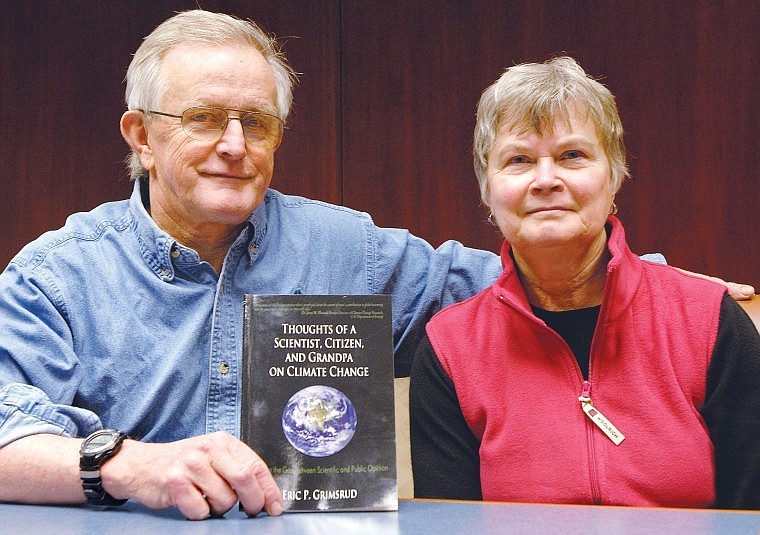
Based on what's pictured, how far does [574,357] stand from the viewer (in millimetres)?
1482

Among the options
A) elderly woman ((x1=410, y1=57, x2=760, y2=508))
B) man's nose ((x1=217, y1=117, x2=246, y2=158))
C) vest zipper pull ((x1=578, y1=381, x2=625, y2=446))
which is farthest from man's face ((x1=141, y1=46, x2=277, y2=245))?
vest zipper pull ((x1=578, y1=381, x2=625, y2=446))

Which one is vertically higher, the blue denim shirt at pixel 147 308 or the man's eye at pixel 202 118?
the man's eye at pixel 202 118

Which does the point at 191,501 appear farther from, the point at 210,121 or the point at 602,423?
the point at 210,121

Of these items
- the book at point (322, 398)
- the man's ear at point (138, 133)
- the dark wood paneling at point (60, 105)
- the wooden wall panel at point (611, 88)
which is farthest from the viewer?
the dark wood paneling at point (60, 105)

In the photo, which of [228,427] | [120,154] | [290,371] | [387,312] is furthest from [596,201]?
[120,154]

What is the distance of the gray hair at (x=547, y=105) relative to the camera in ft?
4.94

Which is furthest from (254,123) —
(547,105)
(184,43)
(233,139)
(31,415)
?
(31,415)

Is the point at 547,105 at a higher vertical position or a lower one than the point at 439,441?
higher

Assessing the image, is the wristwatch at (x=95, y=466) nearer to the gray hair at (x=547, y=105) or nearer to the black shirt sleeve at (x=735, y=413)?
the gray hair at (x=547, y=105)

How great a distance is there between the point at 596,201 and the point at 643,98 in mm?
1038

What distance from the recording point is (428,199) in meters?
2.57

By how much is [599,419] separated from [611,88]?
130 centimetres

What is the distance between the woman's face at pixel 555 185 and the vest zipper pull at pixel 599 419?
27 cm

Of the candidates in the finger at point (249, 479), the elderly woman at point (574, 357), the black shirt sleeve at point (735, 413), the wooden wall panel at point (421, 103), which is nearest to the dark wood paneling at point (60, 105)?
the wooden wall panel at point (421, 103)
